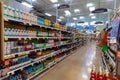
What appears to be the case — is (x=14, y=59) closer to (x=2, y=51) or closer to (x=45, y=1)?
(x=2, y=51)

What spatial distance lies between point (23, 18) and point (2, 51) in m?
1.13

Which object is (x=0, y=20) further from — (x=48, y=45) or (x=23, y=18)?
(x=48, y=45)

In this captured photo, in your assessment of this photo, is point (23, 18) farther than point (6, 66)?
Yes

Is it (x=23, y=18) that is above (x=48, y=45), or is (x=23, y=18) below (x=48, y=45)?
above

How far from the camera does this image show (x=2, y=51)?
2537 mm

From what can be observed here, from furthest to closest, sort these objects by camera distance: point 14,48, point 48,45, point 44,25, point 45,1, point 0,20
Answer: point 45,1 < point 48,45 < point 44,25 < point 14,48 < point 0,20

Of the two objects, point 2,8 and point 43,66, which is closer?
point 2,8

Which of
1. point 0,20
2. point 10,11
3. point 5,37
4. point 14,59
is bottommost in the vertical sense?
point 14,59

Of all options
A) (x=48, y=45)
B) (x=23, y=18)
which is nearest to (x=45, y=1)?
(x=48, y=45)

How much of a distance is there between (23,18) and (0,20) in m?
0.83

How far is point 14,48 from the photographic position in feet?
9.80

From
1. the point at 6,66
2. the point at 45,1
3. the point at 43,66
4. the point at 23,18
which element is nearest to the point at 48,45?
the point at 43,66

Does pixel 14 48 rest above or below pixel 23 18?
below

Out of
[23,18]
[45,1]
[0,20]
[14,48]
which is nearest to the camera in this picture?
[0,20]
